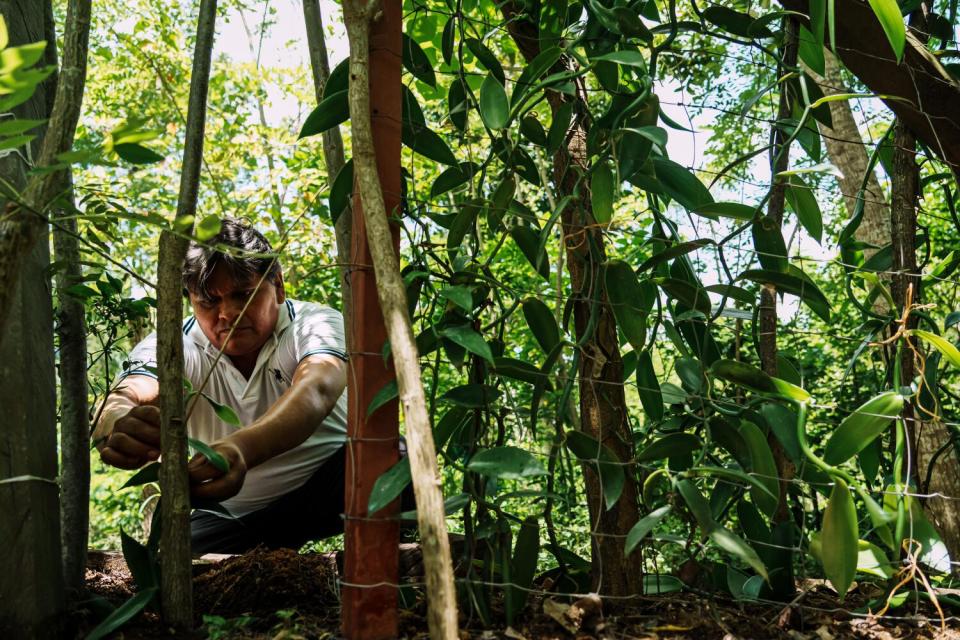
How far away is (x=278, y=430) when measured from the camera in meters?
1.25

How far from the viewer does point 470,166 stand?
104 cm

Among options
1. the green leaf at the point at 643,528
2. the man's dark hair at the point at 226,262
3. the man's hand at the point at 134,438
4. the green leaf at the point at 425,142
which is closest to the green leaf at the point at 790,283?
the green leaf at the point at 643,528

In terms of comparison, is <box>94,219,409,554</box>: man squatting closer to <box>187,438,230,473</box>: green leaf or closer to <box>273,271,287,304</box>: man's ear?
<box>273,271,287,304</box>: man's ear

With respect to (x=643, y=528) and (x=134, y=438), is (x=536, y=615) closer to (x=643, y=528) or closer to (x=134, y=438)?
(x=643, y=528)

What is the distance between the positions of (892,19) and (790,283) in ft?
0.98

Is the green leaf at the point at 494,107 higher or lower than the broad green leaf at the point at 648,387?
higher

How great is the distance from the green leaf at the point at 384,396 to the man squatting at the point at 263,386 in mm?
426

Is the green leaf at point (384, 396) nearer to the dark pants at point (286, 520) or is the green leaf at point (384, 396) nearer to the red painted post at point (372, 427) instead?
the red painted post at point (372, 427)

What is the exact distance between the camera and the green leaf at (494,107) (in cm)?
91

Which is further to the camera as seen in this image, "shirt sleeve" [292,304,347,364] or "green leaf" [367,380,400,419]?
"shirt sleeve" [292,304,347,364]

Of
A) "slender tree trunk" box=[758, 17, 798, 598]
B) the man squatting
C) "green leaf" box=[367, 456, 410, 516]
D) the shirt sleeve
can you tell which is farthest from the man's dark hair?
"slender tree trunk" box=[758, 17, 798, 598]

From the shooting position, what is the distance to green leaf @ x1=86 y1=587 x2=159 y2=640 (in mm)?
853

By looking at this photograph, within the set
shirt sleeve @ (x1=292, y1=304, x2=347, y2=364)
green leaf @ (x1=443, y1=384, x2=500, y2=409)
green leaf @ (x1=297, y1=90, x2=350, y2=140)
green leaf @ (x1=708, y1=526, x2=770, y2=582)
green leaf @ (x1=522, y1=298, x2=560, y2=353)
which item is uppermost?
green leaf @ (x1=297, y1=90, x2=350, y2=140)

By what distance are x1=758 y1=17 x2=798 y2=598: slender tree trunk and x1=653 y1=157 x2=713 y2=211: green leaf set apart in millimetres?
87
